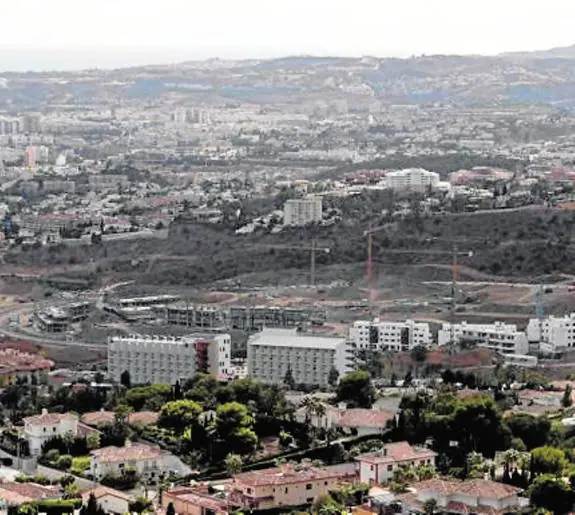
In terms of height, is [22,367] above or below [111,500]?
below

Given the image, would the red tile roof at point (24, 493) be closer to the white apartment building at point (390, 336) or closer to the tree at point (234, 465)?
the tree at point (234, 465)

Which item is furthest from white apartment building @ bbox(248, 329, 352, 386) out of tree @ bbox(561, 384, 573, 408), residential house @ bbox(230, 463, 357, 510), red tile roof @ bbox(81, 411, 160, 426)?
residential house @ bbox(230, 463, 357, 510)

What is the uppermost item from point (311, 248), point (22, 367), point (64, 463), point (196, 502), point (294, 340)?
point (196, 502)

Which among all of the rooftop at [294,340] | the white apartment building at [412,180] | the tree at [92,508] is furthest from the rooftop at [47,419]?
the white apartment building at [412,180]

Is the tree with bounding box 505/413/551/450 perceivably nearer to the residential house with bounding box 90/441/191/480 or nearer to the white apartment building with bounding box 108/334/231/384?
the residential house with bounding box 90/441/191/480

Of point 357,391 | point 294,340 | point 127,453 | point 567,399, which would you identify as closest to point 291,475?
point 127,453

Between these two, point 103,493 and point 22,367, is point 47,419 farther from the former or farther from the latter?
point 22,367
